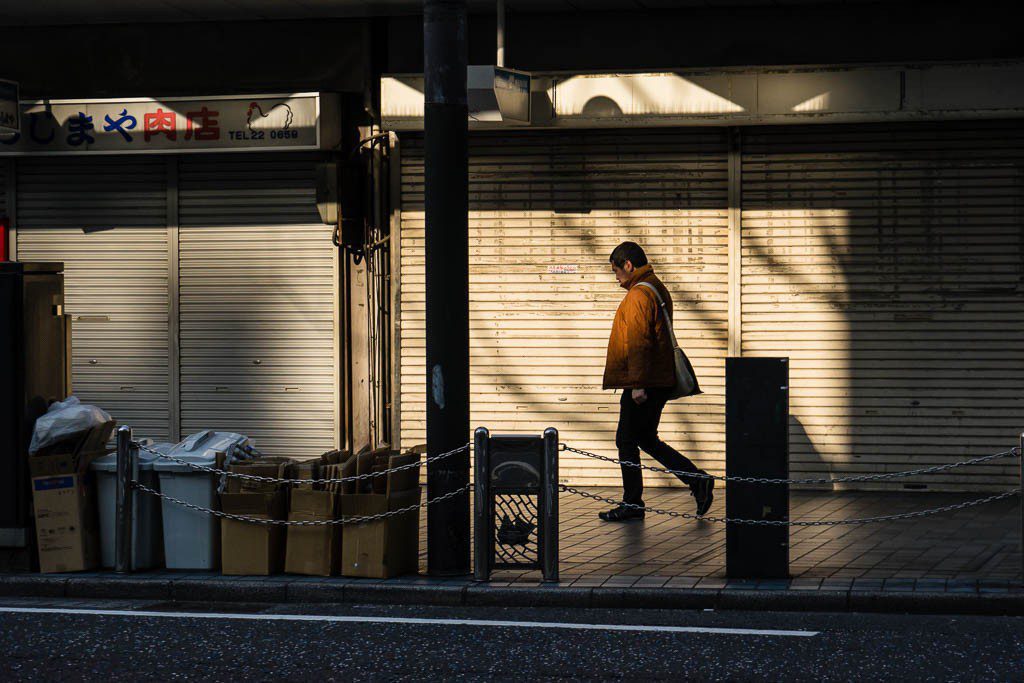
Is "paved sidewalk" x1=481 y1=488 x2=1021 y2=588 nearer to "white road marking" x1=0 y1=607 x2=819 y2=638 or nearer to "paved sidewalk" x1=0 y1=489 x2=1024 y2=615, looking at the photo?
"paved sidewalk" x1=0 y1=489 x2=1024 y2=615

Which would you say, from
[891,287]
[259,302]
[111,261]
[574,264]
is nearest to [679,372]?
[574,264]

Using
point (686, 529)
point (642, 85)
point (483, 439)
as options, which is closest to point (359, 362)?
point (642, 85)

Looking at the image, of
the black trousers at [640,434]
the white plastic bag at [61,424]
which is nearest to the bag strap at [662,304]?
the black trousers at [640,434]

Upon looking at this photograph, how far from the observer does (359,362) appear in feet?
46.4

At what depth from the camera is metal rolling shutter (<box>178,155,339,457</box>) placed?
1409 cm

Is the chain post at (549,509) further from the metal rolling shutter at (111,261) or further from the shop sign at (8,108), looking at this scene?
the shop sign at (8,108)

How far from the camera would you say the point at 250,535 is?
8.91m

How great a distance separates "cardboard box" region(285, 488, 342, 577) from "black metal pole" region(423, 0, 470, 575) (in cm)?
57

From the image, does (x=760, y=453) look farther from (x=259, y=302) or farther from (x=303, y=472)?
(x=259, y=302)

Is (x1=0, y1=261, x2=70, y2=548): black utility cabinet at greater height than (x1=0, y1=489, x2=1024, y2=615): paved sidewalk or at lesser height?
greater

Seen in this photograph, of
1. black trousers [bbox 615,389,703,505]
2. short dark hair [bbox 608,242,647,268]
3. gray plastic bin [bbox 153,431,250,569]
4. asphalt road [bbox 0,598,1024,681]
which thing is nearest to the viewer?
asphalt road [bbox 0,598,1024,681]

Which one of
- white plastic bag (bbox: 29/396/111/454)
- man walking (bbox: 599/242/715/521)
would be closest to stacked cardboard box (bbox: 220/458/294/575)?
white plastic bag (bbox: 29/396/111/454)

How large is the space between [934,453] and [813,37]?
3.72 metres

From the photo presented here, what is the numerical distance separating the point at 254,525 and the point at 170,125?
6.08 meters
